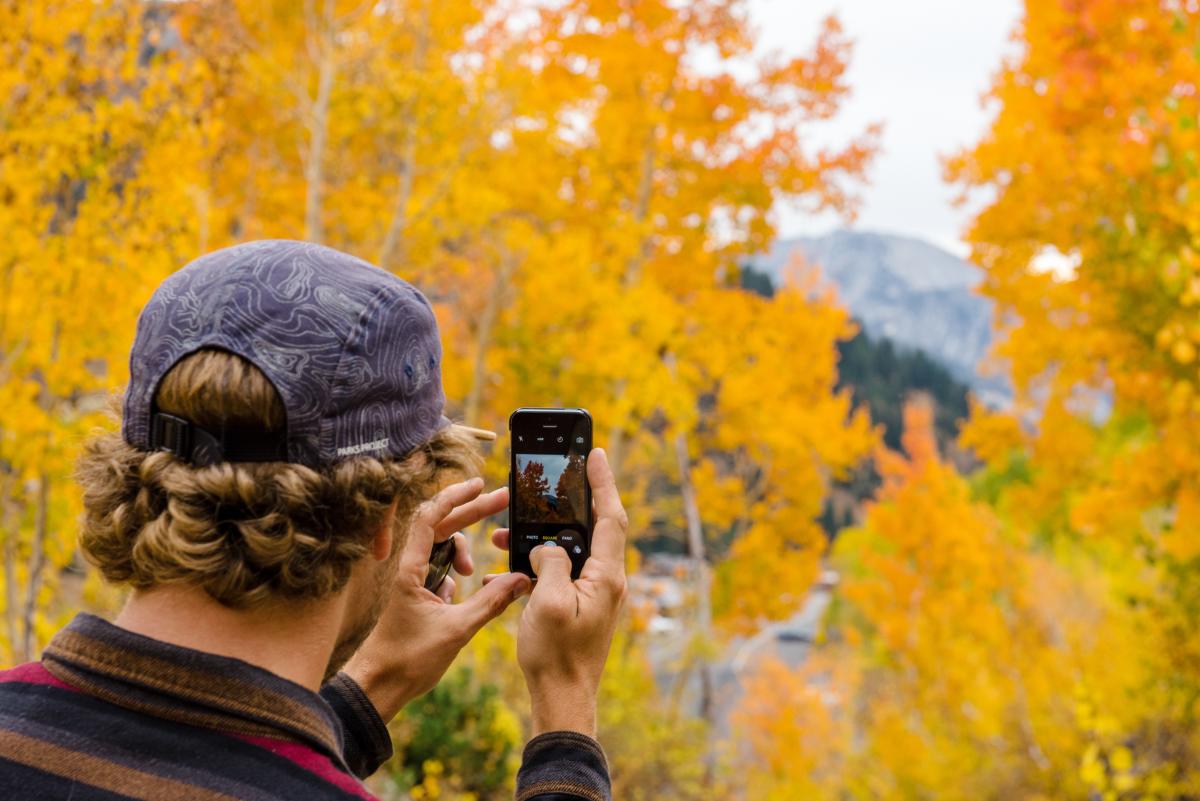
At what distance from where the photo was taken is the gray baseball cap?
95 centimetres

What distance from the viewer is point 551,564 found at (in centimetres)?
131

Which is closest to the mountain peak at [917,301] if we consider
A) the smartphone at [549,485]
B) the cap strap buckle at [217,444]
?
the smartphone at [549,485]

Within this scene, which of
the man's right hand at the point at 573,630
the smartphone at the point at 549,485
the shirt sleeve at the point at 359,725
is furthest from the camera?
the smartphone at the point at 549,485

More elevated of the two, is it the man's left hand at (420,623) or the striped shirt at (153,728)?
the striped shirt at (153,728)

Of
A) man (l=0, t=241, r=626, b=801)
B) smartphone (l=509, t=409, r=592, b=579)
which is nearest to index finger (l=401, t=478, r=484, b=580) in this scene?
smartphone (l=509, t=409, r=592, b=579)

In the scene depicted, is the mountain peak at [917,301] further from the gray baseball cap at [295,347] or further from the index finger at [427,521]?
the gray baseball cap at [295,347]

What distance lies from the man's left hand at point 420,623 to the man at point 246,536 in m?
0.24

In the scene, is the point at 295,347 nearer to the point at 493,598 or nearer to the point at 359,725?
the point at 493,598

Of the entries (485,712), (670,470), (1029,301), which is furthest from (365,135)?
(1029,301)

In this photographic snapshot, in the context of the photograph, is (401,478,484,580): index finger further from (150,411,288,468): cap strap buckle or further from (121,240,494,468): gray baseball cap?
(150,411,288,468): cap strap buckle

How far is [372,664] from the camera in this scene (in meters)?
1.37

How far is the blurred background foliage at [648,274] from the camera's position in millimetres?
4449

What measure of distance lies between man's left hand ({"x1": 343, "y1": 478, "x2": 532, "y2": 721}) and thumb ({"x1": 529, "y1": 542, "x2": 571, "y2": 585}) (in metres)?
0.04

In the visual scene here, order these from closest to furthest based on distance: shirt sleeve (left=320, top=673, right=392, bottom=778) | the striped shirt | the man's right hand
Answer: the striped shirt → the man's right hand → shirt sleeve (left=320, top=673, right=392, bottom=778)
